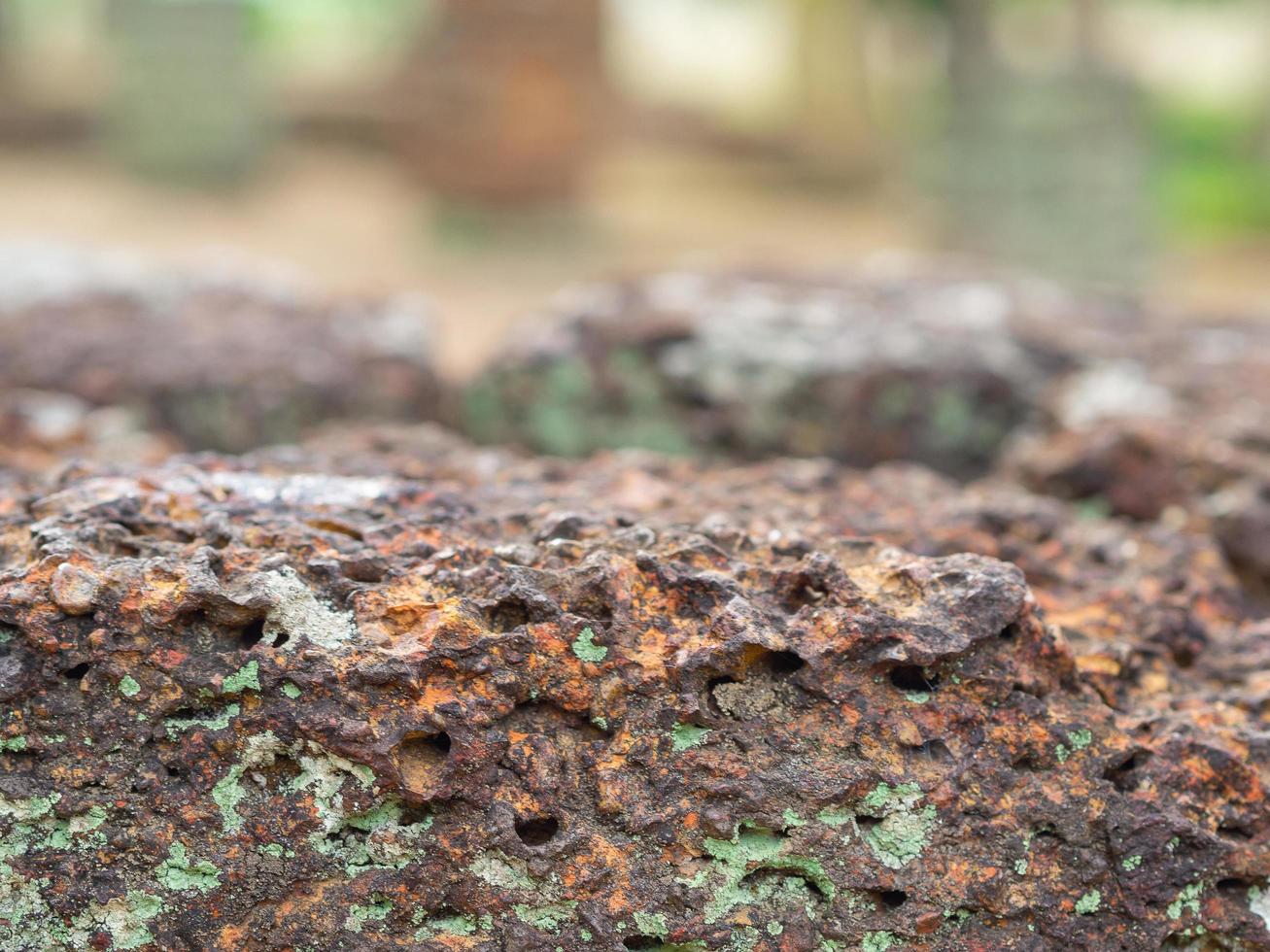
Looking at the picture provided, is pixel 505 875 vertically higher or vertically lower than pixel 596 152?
higher

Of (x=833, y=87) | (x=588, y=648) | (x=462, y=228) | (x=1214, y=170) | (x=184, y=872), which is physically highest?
(x=588, y=648)

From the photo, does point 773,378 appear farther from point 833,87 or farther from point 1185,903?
point 833,87

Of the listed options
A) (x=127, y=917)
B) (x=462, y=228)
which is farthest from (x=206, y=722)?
(x=462, y=228)

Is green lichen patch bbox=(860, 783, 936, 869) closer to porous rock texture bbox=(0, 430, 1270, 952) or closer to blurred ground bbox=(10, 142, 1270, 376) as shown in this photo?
porous rock texture bbox=(0, 430, 1270, 952)

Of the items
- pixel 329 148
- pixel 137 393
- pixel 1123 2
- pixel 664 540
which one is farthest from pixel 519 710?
pixel 1123 2

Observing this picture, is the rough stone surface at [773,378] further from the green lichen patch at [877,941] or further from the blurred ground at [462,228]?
the blurred ground at [462,228]

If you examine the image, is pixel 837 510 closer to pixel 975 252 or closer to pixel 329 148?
pixel 975 252

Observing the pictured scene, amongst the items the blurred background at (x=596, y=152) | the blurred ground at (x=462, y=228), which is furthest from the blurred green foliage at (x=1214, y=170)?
the blurred ground at (x=462, y=228)
